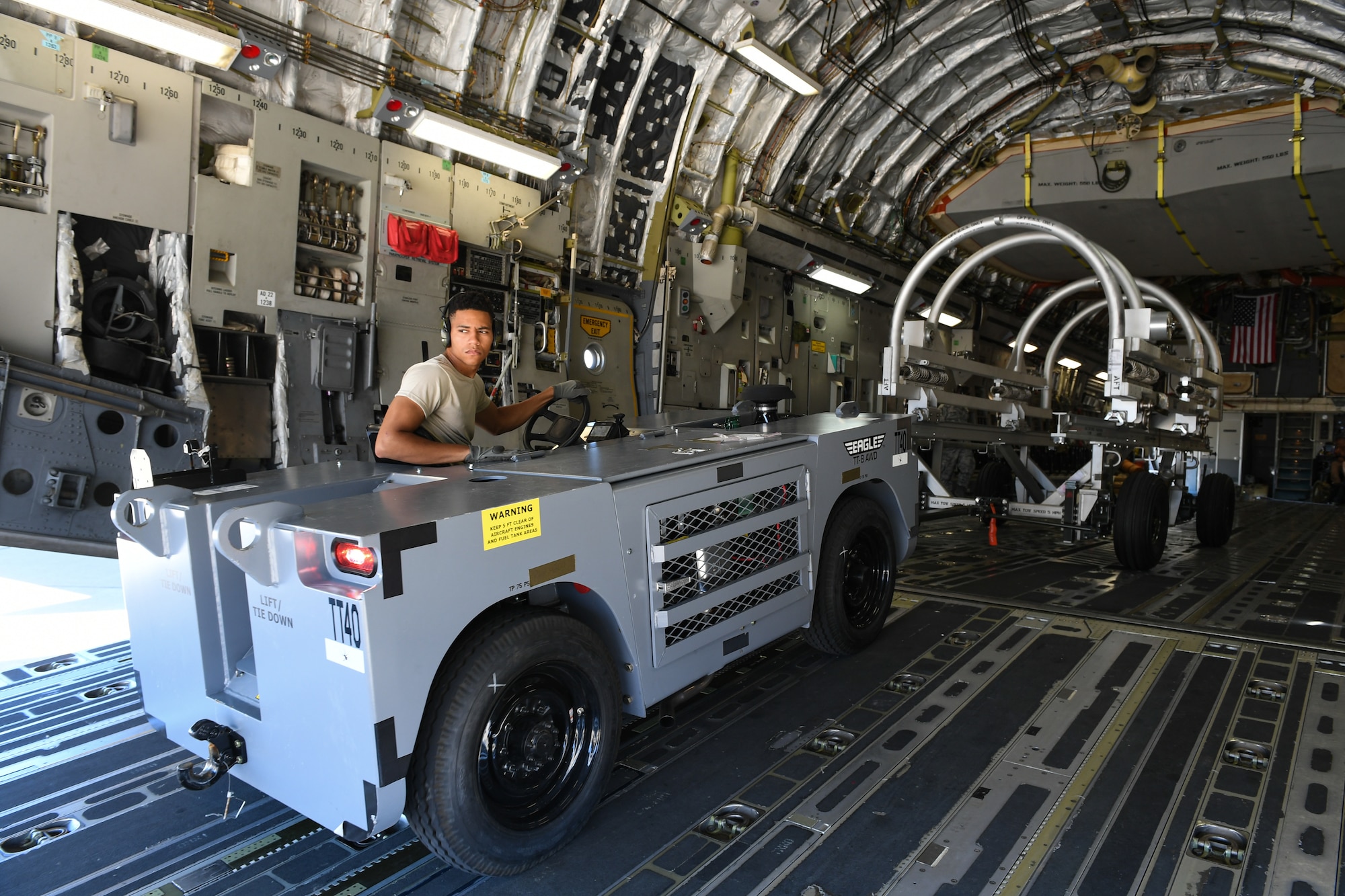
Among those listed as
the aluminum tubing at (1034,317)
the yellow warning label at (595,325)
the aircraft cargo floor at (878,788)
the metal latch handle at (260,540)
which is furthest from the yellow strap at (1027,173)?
the metal latch handle at (260,540)

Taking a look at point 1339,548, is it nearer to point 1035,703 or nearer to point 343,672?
point 1035,703

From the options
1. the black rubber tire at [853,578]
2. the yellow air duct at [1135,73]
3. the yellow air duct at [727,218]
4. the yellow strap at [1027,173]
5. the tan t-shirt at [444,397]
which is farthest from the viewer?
the yellow strap at [1027,173]

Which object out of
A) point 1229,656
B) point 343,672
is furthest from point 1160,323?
point 343,672

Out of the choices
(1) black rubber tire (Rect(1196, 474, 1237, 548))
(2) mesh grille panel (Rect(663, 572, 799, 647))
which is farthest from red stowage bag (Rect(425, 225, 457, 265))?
(1) black rubber tire (Rect(1196, 474, 1237, 548))

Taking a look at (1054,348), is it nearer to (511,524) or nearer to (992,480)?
(992,480)

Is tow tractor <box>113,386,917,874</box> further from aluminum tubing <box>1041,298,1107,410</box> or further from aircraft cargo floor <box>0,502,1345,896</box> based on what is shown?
aluminum tubing <box>1041,298,1107,410</box>

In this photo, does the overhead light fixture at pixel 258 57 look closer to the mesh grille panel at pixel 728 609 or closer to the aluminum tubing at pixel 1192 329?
the mesh grille panel at pixel 728 609

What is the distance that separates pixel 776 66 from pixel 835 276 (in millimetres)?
4064

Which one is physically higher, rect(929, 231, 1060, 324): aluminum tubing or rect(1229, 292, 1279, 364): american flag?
rect(1229, 292, 1279, 364): american flag

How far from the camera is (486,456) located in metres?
2.83

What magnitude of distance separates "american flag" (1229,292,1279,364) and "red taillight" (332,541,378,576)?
1925 centimetres

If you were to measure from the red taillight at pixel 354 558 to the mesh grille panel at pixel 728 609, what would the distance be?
977 millimetres

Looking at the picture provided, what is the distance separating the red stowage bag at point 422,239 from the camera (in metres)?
6.56

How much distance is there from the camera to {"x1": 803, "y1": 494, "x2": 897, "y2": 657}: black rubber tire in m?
3.32
